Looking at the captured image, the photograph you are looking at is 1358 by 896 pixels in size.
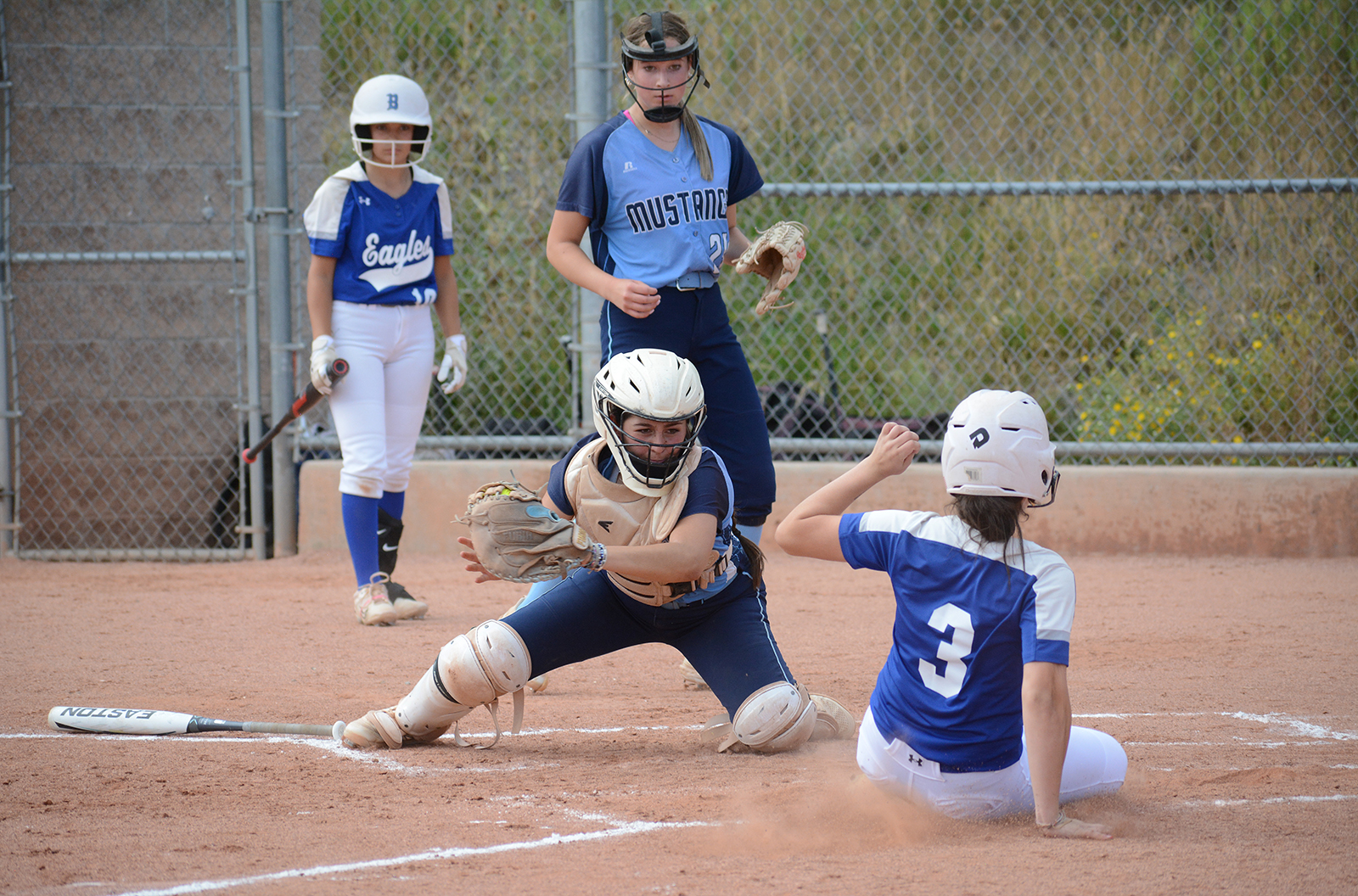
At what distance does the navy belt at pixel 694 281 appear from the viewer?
4129 millimetres

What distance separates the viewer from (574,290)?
743 centimetres

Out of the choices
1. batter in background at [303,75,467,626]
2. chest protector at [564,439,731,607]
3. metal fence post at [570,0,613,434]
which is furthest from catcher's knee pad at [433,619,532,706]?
metal fence post at [570,0,613,434]

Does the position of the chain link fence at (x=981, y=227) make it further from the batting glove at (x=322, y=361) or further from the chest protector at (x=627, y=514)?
the chest protector at (x=627, y=514)

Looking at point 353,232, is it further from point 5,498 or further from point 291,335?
point 5,498

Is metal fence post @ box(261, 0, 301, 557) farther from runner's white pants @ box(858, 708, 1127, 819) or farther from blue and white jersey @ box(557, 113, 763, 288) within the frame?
runner's white pants @ box(858, 708, 1127, 819)

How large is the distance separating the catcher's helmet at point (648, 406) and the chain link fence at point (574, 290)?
3706 mm

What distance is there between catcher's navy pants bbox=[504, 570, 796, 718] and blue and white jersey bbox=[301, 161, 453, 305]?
98.5 inches

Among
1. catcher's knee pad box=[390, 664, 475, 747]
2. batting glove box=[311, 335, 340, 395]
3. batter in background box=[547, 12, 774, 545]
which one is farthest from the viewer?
batting glove box=[311, 335, 340, 395]

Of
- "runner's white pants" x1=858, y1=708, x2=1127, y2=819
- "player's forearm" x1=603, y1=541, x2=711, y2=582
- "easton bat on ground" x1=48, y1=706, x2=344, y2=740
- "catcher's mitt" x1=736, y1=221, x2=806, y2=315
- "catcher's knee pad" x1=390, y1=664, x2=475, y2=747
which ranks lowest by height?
"easton bat on ground" x1=48, y1=706, x2=344, y2=740

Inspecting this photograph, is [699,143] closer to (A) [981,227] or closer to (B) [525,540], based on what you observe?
(B) [525,540]

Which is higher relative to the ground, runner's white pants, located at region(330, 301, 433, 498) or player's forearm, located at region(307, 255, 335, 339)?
player's forearm, located at region(307, 255, 335, 339)

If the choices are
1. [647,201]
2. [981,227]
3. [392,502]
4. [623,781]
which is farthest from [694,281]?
[981,227]

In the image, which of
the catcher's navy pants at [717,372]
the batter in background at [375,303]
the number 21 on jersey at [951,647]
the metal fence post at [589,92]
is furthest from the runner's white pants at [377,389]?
the number 21 on jersey at [951,647]

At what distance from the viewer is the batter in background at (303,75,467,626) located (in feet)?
18.1
